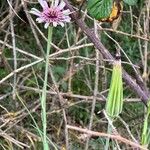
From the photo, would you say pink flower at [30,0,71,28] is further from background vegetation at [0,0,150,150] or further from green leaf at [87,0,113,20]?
background vegetation at [0,0,150,150]

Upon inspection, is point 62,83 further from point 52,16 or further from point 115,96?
point 115,96

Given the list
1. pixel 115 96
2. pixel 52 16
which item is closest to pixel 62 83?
pixel 52 16

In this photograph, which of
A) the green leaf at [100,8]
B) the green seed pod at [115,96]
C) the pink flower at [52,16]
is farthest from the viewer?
the green leaf at [100,8]

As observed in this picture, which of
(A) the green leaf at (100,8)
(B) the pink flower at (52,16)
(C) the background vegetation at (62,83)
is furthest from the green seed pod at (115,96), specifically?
(C) the background vegetation at (62,83)

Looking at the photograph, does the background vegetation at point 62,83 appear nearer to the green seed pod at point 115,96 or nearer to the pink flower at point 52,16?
Answer: the pink flower at point 52,16

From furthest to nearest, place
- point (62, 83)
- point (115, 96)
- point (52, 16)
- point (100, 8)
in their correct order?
point (62, 83), point (100, 8), point (52, 16), point (115, 96)

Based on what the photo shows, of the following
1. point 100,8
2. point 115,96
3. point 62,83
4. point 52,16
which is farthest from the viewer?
point 62,83

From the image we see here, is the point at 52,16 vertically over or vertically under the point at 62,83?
over
